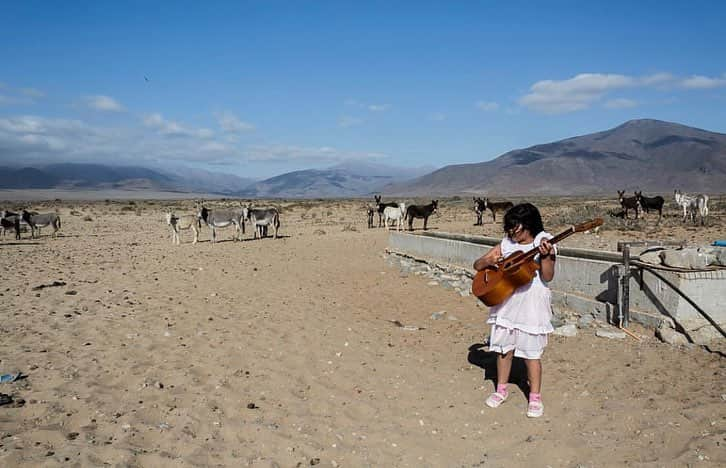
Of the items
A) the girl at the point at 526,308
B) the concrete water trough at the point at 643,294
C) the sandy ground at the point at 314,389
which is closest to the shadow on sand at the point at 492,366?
the sandy ground at the point at 314,389

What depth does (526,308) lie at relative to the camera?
15.4 feet

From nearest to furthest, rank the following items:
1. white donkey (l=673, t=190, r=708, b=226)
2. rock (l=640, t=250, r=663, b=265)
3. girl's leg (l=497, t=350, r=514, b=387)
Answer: girl's leg (l=497, t=350, r=514, b=387) < rock (l=640, t=250, r=663, b=265) < white donkey (l=673, t=190, r=708, b=226)

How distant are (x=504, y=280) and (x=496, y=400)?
4.32 ft

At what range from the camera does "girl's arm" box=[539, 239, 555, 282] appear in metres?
4.35

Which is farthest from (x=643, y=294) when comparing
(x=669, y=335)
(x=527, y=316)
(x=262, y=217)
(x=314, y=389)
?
(x=262, y=217)

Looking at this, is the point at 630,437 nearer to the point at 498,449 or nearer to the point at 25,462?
the point at 498,449

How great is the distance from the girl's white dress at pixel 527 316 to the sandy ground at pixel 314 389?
0.71m

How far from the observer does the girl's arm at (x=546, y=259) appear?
171 inches

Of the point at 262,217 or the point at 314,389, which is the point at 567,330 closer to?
the point at 314,389

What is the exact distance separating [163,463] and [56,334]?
13.6 ft

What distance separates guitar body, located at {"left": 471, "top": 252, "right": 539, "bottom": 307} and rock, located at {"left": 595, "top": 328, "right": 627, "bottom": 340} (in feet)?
10.1

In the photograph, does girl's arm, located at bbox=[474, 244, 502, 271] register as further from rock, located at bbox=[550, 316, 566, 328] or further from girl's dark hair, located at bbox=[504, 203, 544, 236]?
rock, located at bbox=[550, 316, 566, 328]

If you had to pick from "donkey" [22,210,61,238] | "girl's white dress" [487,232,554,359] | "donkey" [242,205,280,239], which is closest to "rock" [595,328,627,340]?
"girl's white dress" [487,232,554,359]

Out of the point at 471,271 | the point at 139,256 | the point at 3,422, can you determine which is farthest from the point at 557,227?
the point at 3,422
